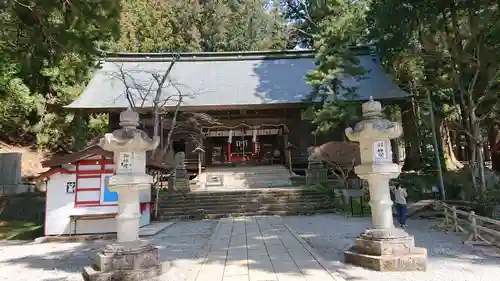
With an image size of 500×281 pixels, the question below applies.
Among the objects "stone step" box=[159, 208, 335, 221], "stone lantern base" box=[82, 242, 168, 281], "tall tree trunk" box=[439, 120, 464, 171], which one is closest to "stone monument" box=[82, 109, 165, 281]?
"stone lantern base" box=[82, 242, 168, 281]

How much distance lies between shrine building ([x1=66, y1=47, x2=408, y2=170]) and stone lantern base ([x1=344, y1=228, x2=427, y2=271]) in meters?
12.7

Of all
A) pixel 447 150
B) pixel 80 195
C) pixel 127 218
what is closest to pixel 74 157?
pixel 80 195

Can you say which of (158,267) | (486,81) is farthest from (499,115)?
(158,267)

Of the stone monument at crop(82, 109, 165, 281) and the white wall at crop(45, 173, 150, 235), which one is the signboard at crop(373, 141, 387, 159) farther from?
the white wall at crop(45, 173, 150, 235)

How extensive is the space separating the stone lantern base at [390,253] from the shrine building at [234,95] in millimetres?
12667

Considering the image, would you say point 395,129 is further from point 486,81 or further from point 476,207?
point 486,81

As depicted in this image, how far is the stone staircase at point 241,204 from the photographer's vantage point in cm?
1270

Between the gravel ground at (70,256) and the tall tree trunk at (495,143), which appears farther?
the tall tree trunk at (495,143)

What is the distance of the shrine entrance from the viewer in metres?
20.4

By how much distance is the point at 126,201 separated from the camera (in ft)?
17.3

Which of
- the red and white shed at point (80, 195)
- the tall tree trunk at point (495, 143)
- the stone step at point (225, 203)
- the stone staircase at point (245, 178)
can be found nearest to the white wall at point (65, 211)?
the red and white shed at point (80, 195)

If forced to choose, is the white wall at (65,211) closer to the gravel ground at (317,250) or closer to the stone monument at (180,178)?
the gravel ground at (317,250)

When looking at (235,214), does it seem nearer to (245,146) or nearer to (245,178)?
(245,178)

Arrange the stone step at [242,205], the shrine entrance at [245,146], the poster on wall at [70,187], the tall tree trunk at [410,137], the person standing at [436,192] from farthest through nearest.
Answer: the shrine entrance at [245,146] → the tall tree trunk at [410,137] → the stone step at [242,205] → the person standing at [436,192] → the poster on wall at [70,187]
